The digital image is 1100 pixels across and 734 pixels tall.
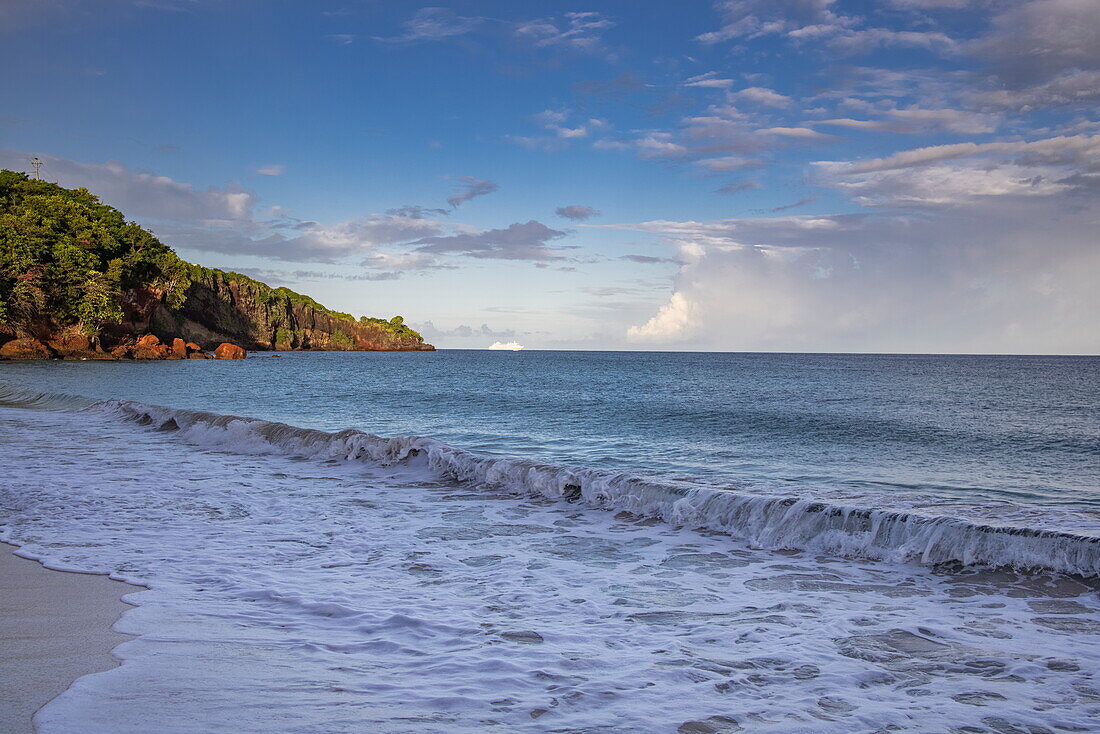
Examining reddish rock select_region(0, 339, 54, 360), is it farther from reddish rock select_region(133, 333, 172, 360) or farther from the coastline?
the coastline

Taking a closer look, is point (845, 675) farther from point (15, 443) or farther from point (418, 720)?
point (15, 443)

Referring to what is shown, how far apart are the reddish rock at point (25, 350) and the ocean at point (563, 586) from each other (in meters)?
55.4

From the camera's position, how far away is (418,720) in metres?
3.33

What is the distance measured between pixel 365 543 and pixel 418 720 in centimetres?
472

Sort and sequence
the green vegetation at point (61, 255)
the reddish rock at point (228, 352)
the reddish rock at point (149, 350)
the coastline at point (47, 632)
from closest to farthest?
the coastline at point (47, 632) → the green vegetation at point (61, 255) → the reddish rock at point (149, 350) → the reddish rock at point (228, 352)

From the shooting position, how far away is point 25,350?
5947 cm

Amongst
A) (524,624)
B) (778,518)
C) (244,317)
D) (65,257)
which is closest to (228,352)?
(65,257)

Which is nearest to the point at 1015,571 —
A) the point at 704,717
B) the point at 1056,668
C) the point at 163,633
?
the point at 1056,668

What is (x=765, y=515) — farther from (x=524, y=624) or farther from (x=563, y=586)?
(x=524, y=624)

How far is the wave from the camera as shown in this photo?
711 centimetres

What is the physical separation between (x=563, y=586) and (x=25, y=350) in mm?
71581

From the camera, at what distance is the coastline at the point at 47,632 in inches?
131

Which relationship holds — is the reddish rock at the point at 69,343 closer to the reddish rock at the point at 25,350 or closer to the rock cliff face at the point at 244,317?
the reddish rock at the point at 25,350

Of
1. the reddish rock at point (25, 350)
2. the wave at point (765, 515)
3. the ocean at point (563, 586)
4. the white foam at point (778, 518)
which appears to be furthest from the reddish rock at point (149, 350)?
the white foam at point (778, 518)
